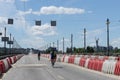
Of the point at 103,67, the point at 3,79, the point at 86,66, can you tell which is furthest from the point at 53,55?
the point at 3,79

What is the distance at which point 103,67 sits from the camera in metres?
31.5

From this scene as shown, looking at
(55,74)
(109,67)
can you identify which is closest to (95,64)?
(109,67)

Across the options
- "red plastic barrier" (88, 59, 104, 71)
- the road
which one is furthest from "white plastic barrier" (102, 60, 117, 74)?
"red plastic barrier" (88, 59, 104, 71)

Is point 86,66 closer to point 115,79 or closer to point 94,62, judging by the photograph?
point 94,62

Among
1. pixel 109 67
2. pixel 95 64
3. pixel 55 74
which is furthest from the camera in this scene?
pixel 95 64

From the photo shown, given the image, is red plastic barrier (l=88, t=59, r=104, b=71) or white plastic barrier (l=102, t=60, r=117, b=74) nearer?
white plastic barrier (l=102, t=60, r=117, b=74)

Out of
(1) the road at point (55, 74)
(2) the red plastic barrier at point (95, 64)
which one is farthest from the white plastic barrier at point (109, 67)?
(2) the red plastic barrier at point (95, 64)

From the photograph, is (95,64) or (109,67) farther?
(95,64)

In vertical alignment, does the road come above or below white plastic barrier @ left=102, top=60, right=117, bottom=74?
below

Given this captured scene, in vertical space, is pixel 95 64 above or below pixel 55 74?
above

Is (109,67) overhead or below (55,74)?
overhead

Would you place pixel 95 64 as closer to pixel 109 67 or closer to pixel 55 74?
pixel 109 67

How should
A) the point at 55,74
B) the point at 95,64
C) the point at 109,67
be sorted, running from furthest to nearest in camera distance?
the point at 95,64 → the point at 109,67 → the point at 55,74

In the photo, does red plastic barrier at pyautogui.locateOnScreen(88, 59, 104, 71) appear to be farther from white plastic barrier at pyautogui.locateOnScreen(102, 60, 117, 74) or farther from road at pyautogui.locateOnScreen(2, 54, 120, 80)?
white plastic barrier at pyautogui.locateOnScreen(102, 60, 117, 74)
